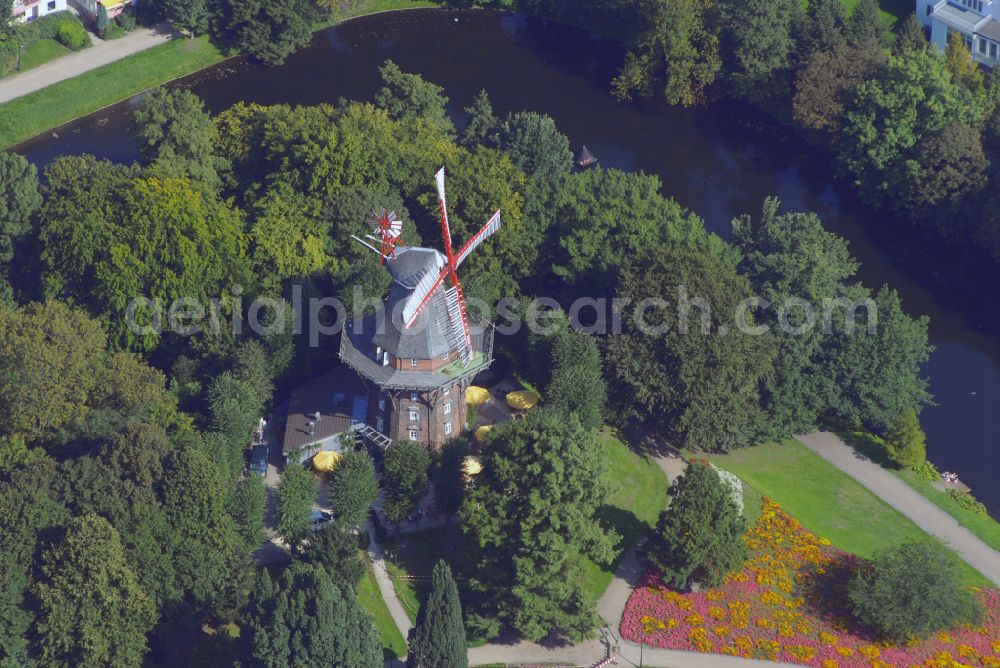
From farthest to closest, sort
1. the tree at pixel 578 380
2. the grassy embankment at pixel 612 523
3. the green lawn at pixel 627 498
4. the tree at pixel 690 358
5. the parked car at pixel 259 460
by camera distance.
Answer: the tree at pixel 690 358 < the tree at pixel 578 380 < the parked car at pixel 259 460 < the green lawn at pixel 627 498 < the grassy embankment at pixel 612 523

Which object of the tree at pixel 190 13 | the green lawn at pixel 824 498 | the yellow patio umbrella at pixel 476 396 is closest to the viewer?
the green lawn at pixel 824 498

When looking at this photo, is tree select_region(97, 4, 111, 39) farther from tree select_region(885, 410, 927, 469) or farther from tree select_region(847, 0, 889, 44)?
tree select_region(885, 410, 927, 469)

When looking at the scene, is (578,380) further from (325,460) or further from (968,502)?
(968,502)

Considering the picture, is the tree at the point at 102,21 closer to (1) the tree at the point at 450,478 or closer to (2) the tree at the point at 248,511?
(2) the tree at the point at 248,511

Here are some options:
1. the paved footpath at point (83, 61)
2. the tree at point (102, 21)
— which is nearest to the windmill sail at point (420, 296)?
the paved footpath at point (83, 61)

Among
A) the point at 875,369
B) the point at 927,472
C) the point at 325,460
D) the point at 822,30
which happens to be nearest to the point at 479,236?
the point at 325,460

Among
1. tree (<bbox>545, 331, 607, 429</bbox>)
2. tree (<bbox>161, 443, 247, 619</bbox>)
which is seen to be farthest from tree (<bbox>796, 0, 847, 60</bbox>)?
tree (<bbox>161, 443, 247, 619</bbox>)
